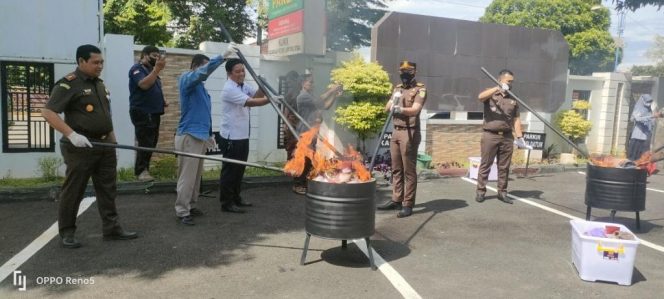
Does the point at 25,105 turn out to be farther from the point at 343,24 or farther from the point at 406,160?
the point at 343,24

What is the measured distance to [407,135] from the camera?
6.25m

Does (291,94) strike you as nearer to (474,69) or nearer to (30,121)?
(30,121)

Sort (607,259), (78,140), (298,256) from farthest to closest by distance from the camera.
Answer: (298,256), (78,140), (607,259)

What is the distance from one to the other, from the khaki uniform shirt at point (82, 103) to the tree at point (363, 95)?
15.0 ft

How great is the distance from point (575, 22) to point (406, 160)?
27.3 metres

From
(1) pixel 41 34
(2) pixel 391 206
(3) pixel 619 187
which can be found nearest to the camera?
(3) pixel 619 187

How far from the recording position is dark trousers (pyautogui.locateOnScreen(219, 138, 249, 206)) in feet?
19.9

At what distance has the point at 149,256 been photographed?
→ 4.61 meters

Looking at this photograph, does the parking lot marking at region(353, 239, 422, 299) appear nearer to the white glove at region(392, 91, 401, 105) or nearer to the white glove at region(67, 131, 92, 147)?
the white glove at region(392, 91, 401, 105)

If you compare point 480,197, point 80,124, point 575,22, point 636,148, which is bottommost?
point 480,197

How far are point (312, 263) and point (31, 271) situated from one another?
2353 millimetres

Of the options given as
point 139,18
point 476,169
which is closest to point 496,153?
point 476,169

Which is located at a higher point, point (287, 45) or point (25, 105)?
point (287, 45)

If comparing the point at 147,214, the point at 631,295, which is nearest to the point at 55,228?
the point at 147,214
